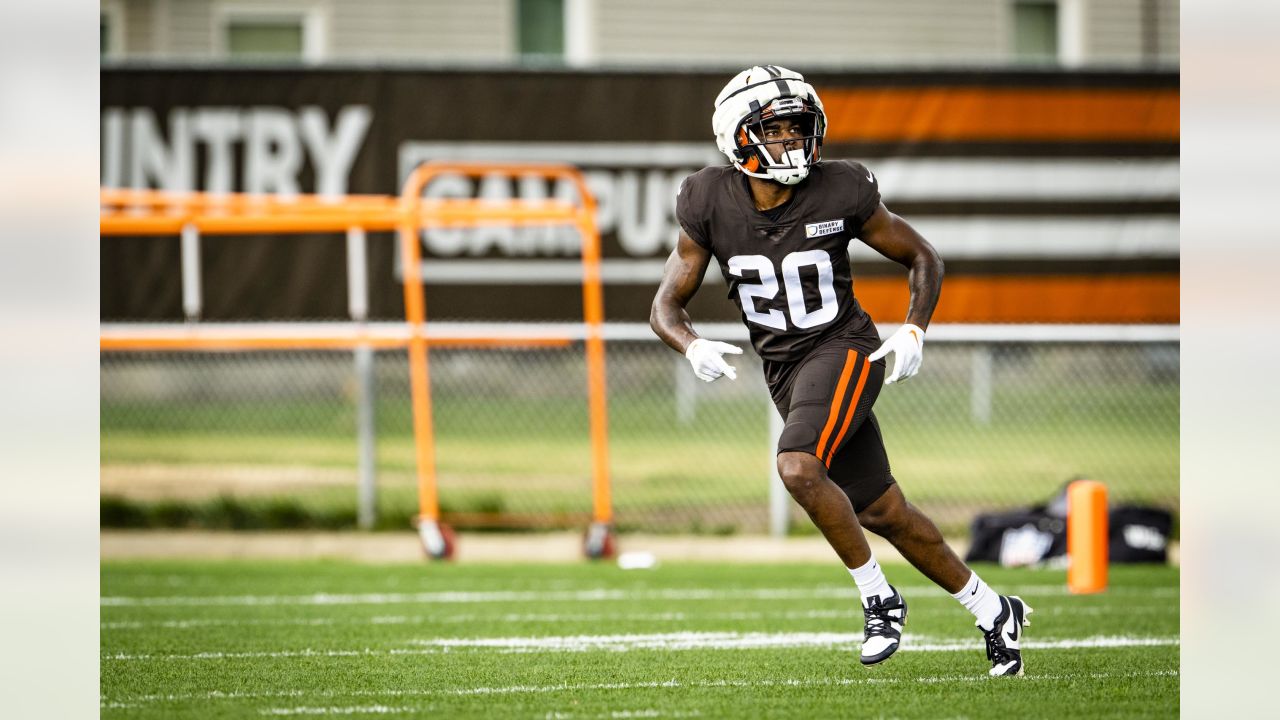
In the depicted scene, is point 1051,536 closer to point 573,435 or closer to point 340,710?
point 340,710

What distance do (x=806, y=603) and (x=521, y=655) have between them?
200cm

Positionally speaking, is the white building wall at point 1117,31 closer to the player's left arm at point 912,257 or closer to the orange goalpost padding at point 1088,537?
the orange goalpost padding at point 1088,537

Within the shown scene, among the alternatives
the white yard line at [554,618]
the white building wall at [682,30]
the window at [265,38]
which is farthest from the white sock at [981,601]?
the window at [265,38]

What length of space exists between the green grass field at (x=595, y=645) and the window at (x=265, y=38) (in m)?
8.47

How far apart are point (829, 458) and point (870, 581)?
0.41m

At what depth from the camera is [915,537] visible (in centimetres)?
480

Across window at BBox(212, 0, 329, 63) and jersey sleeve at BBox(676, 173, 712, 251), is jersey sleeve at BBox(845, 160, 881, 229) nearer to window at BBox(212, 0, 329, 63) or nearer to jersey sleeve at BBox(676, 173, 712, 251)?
jersey sleeve at BBox(676, 173, 712, 251)

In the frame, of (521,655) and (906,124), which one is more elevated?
(906,124)

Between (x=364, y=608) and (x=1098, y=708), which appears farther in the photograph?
(x=364, y=608)

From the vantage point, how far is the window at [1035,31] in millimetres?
16906

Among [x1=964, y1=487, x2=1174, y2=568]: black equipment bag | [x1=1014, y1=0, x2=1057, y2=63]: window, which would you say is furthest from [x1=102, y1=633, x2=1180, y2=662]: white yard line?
[x1=1014, y1=0, x2=1057, y2=63]: window
